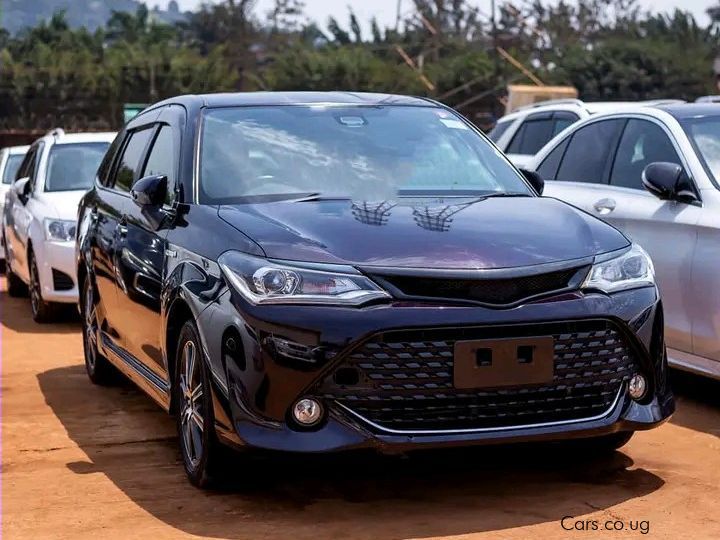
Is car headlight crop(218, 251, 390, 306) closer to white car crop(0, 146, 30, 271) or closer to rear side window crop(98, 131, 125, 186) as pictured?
rear side window crop(98, 131, 125, 186)

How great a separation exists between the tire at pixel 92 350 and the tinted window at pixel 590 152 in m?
2.97

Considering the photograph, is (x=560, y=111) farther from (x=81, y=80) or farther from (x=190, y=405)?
(x=81, y=80)

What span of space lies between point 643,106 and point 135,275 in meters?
3.39

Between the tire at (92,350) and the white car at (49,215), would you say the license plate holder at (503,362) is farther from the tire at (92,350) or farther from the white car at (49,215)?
the white car at (49,215)

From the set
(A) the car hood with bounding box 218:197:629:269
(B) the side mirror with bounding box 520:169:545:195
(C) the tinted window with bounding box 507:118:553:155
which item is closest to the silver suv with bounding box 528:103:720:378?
(B) the side mirror with bounding box 520:169:545:195

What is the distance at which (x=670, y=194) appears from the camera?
7.46m

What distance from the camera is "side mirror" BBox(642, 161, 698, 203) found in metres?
7.38

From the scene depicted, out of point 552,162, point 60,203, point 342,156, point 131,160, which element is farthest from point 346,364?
point 60,203

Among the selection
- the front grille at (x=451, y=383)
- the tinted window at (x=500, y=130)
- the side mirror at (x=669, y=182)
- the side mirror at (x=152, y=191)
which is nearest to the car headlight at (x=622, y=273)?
the front grille at (x=451, y=383)

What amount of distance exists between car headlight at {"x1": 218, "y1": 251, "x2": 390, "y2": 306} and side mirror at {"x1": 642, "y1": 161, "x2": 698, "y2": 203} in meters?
2.76

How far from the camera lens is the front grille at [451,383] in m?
5.10

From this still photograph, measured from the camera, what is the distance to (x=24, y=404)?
804 centimetres

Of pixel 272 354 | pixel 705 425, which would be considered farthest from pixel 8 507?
pixel 705 425

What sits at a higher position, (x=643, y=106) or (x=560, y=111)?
(x=643, y=106)
